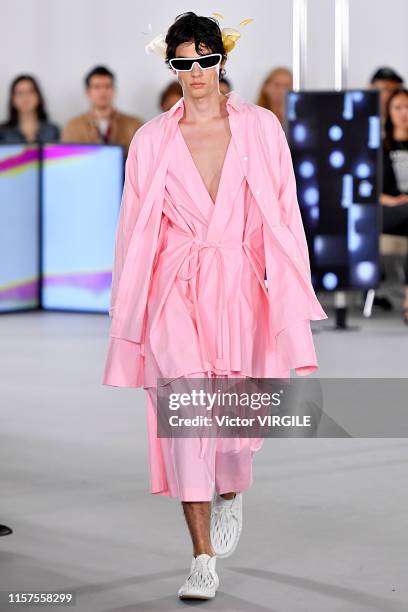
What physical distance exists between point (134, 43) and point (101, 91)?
101 cm

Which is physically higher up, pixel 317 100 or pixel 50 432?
pixel 317 100

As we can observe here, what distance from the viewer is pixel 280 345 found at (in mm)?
3891

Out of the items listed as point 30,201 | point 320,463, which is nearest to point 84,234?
point 30,201

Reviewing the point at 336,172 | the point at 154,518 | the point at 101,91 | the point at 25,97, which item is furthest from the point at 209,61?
the point at 25,97

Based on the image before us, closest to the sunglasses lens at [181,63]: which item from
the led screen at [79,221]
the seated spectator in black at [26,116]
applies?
the led screen at [79,221]

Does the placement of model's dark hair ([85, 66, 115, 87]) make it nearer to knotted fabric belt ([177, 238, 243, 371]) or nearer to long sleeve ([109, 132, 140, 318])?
long sleeve ([109, 132, 140, 318])

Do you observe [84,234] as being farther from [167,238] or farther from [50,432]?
[167,238]

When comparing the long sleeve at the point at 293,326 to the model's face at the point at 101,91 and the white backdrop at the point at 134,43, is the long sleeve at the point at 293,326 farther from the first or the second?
the white backdrop at the point at 134,43

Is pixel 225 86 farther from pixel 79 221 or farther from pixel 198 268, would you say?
pixel 198 268

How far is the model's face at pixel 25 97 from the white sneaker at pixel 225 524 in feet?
23.5

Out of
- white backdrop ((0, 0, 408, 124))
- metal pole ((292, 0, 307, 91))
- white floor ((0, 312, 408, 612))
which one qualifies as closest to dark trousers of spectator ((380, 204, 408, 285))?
metal pole ((292, 0, 307, 91))

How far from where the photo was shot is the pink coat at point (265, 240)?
12.7ft

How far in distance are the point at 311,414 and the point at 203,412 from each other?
2009mm

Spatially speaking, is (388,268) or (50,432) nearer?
(50,432)
